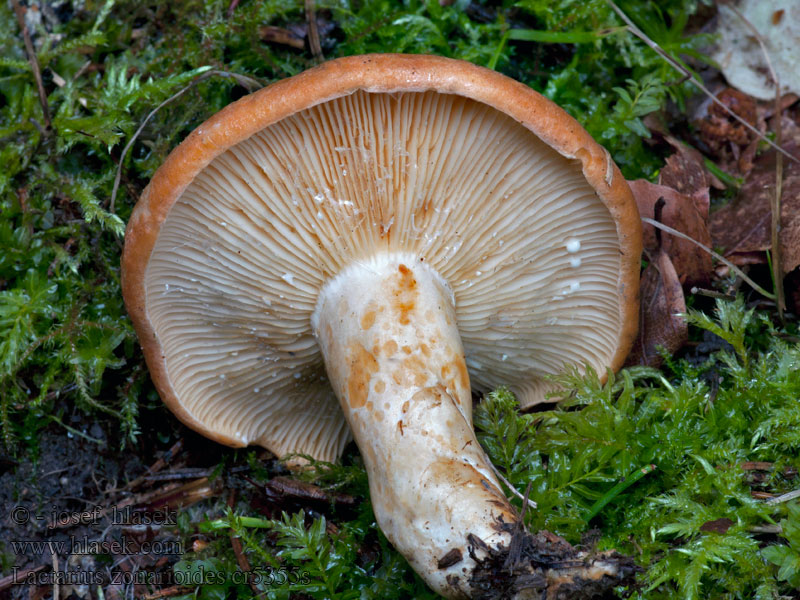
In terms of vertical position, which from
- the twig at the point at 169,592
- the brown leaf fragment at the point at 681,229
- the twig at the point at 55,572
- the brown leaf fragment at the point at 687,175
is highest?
the brown leaf fragment at the point at 687,175

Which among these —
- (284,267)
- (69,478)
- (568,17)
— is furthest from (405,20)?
(69,478)

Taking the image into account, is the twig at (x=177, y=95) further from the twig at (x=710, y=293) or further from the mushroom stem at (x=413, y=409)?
the twig at (x=710, y=293)

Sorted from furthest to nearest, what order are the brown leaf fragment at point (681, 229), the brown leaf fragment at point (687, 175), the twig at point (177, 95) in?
the brown leaf fragment at point (687, 175) → the brown leaf fragment at point (681, 229) → the twig at point (177, 95)

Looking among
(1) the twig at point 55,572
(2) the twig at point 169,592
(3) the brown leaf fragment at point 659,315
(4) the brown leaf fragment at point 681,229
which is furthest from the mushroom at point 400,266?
(1) the twig at point 55,572

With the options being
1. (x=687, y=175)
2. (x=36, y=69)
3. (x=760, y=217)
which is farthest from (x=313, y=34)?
(x=760, y=217)


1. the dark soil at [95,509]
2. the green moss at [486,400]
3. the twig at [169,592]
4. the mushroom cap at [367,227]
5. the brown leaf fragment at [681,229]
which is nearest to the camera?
the mushroom cap at [367,227]

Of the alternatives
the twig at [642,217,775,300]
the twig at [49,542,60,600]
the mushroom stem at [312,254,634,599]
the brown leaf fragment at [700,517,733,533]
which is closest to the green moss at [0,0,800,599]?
the brown leaf fragment at [700,517,733,533]

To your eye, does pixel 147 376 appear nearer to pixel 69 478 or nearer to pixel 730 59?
pixel 69 478
